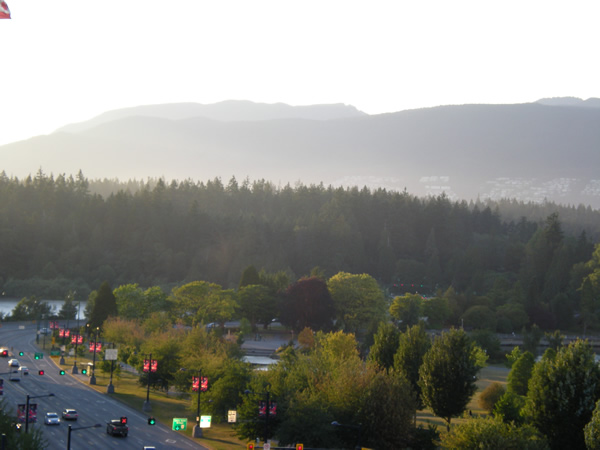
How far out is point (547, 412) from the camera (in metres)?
42.8

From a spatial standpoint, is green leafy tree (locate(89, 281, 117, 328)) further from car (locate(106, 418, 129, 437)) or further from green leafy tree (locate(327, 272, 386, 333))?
car (locate(106, 418, 129, 437))

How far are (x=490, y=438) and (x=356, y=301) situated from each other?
2902 inches

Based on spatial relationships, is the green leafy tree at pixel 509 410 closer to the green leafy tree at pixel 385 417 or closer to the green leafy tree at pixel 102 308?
the green leafy tree at pixel 385 417

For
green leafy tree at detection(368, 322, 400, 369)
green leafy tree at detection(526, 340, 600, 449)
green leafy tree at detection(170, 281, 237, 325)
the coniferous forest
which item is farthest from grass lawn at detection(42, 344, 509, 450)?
the coniferous forest

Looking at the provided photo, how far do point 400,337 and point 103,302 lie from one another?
5254 cm

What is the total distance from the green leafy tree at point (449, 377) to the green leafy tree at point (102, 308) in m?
59.7

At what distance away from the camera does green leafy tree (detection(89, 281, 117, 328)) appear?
99812 millimetres

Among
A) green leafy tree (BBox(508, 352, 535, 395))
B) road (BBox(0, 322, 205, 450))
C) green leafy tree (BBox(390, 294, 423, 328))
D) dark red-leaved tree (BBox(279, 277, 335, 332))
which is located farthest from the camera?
green leafy tree (BBox(390, 294, 423, 328))

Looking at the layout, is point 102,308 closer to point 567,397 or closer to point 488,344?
point 488,344

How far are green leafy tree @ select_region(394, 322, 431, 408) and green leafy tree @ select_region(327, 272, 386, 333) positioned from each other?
51670 mm

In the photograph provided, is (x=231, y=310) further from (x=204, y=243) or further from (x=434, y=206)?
(x=434, y=206)

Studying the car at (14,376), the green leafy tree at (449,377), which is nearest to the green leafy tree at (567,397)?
the green leafy tree at (449,377)

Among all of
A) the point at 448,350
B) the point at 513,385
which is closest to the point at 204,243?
the point at 513,385

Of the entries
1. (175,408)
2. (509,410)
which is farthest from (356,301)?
(509,410)
